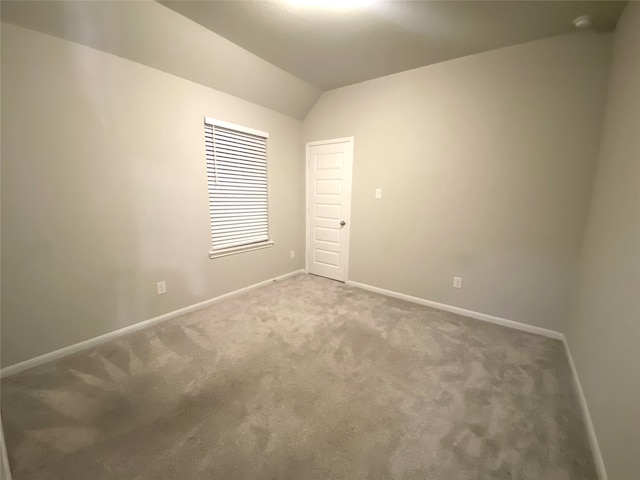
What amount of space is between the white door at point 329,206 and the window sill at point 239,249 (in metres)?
0.81

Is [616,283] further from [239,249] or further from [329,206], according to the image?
[239,249]

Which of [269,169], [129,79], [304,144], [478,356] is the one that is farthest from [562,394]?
[129,79]

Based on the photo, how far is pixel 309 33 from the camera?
2.23 metres

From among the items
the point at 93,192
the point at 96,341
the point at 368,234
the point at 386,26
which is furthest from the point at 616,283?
the point at 96,341

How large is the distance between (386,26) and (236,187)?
2.26m

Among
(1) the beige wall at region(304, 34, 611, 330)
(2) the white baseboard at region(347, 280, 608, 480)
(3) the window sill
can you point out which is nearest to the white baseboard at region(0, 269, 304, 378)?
(3) the window sill

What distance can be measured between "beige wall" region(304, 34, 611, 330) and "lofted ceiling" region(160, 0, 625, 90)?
0.81ft

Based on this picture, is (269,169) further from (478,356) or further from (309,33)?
(478,356)

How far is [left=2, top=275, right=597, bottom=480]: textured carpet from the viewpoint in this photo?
1.27 metres

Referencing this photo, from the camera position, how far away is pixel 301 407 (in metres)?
1.60

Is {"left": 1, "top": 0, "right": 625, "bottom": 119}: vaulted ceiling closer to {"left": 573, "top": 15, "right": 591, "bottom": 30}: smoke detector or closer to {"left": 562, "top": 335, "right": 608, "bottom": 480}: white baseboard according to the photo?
{"left": 573, "top": 15, "right": 591, "bottom": 30}: smoke detector

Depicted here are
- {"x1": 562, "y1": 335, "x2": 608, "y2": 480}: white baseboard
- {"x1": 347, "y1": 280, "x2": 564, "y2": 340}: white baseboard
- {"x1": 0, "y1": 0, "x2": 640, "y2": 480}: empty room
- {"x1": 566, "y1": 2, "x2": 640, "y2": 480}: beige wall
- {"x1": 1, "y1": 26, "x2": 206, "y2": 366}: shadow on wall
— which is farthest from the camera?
{"x1": 347, "y1": 280, "x2": 564, "y2": 340}: white baseboard

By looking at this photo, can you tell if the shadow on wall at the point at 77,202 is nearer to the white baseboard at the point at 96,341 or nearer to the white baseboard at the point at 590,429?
the white baseboard at the point at 96,341

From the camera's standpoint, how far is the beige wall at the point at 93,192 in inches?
70.7
